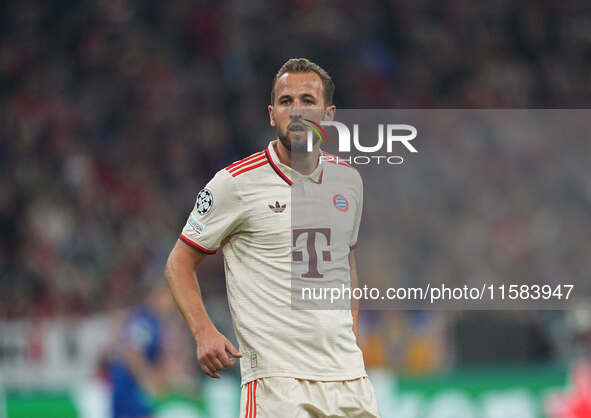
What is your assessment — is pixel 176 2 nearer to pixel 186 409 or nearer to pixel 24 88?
pixel 24 88

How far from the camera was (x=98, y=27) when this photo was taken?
12883mm

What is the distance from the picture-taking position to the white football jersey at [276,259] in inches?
135

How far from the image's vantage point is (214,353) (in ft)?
10.7

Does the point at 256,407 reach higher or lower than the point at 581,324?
lower

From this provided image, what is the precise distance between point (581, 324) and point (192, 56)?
A: 260 inches

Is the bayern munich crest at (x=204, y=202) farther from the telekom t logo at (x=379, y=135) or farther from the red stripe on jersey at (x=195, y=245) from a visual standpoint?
the telekom t logo at (x=379, y=135)

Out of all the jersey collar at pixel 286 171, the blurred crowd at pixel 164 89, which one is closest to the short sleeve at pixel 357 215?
the jersey collar at pixel 286 171

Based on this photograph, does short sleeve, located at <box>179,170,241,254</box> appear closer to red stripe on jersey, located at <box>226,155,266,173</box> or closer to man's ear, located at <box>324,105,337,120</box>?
red stripe on jersey, located at <box>226,155,266,173</box>

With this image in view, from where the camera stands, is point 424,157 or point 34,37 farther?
point 34,37

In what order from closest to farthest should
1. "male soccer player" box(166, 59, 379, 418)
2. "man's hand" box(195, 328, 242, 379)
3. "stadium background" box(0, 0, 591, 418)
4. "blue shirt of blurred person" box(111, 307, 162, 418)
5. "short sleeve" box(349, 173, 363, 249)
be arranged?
"man's hand" box(195, 328, 242, 379) < "male soccer player" box(166, 59, 379, 418) < "short sleeve" box(349, 173, 363, 249) < "blue shirt of blurred person" box(111, 307, 162, 418) < "stadium background" box(0, 0, 591, 418)

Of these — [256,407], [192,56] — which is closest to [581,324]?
[256,407]

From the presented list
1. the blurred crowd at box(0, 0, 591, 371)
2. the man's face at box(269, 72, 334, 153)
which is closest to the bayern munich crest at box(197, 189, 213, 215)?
the man's face at box(269, 72, 334, 153)

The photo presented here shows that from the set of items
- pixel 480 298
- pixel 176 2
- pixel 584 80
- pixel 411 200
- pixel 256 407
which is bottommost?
pixel 256 407

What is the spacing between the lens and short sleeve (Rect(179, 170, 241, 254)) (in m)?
3.46
